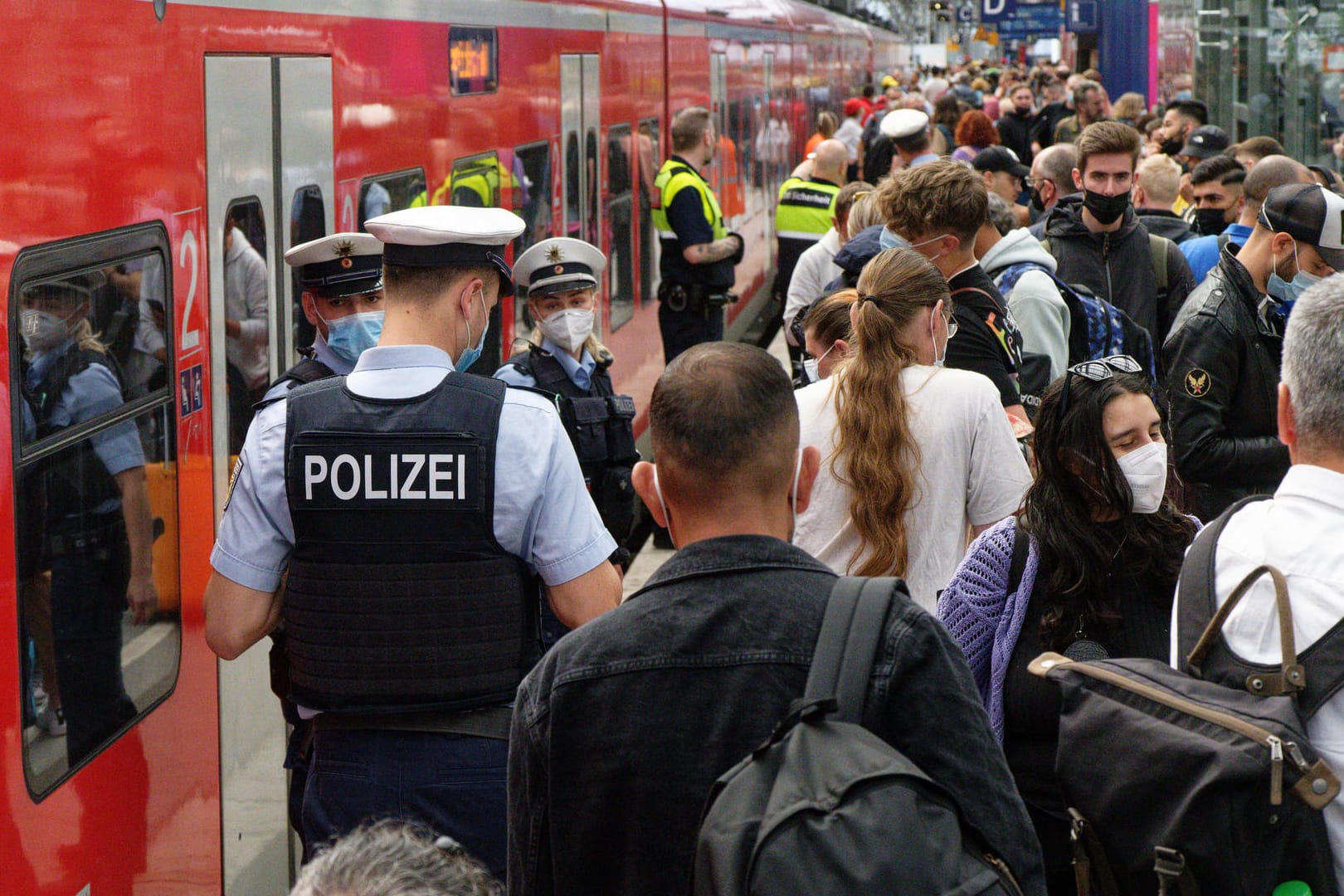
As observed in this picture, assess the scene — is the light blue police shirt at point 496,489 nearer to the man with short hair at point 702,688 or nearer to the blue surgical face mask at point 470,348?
the blue surgical face mask at point 470,348

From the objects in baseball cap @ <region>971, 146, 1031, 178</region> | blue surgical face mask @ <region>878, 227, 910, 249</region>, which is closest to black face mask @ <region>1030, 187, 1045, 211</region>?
baseball cap @ <region>971, 146, 1031, 178</region>

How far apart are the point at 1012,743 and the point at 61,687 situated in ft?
5.34

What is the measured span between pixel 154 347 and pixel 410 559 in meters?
0.82

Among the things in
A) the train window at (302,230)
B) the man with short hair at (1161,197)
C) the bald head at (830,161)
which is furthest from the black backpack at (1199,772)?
the bald head at (830,161)

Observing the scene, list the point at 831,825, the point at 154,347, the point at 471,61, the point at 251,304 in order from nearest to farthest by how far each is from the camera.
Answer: the point at 831,825
the point at 154,347
the point at 251,304
the point at 471,61

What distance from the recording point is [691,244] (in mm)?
9352

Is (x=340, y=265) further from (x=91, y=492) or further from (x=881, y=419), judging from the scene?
(x=881, y=419)

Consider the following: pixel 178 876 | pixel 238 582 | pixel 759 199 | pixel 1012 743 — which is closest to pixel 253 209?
pixel 238 582

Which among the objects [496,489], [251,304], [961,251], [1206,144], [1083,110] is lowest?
[496,489]

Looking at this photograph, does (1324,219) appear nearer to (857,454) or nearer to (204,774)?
(857,454)

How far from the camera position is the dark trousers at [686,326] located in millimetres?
9734

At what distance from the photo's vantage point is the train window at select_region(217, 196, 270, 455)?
366 centimetres

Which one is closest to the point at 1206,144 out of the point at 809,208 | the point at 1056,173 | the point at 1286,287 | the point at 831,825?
the point at 1056,173

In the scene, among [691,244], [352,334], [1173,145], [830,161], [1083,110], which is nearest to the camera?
[352,334]
